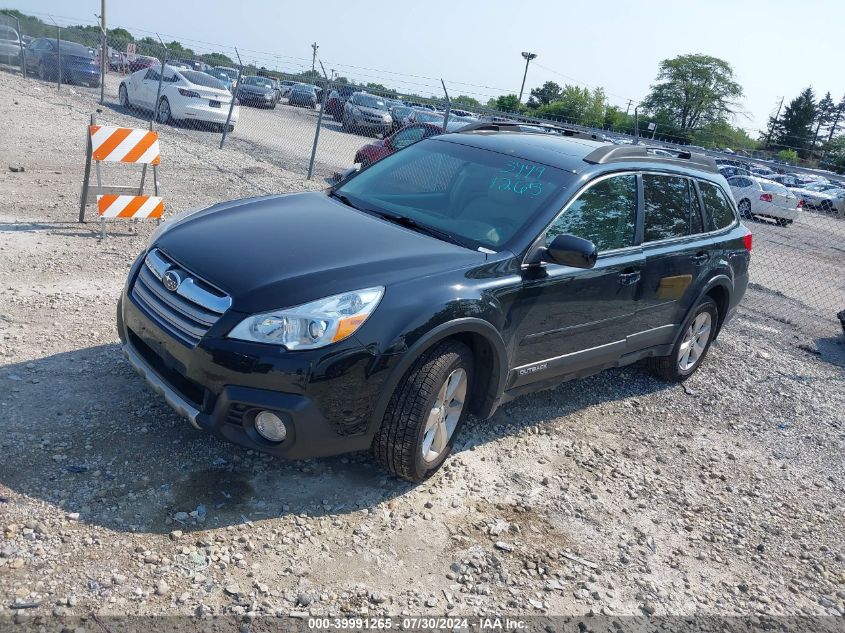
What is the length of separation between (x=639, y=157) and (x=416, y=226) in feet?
5.99

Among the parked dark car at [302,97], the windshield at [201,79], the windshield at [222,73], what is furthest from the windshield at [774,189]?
the parked dark car at [302,97]

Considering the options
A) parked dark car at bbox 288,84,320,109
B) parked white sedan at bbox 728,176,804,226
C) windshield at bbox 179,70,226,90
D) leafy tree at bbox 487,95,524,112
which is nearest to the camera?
windshield at bbox 179,70,226,90

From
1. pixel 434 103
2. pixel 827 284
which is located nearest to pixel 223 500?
pixel 434 103

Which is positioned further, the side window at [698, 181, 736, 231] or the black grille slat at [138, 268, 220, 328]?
the side window at [698, 181, 736, 231]

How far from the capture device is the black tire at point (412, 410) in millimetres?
3477

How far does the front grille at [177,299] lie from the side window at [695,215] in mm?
3682

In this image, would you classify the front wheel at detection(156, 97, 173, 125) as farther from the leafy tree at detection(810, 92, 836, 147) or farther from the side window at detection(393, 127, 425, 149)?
the leafy tree at detection(810, 92, 836, 147)

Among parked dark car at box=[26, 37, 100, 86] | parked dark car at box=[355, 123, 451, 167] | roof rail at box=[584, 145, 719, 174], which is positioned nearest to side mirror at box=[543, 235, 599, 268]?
roof rail at box=[584, 145, 719, 174]

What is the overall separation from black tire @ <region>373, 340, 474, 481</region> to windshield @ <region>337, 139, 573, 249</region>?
2.50ft

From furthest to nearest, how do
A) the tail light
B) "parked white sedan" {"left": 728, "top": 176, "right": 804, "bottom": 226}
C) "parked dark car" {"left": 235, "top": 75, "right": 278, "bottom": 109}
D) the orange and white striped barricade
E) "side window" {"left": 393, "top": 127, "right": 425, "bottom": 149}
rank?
1. "parked dark car" {"left": 235, "top": 75, "right": 278, "bottom": 109}
2. "parked white sedan" {"left": 728, "top": 176, "right": 804, "bottom": 226}
3. "side window" {"left": 393, "top": 127, "right": 425, "bottom": 149}
4. the orange and white striped barricade
5. the tail light

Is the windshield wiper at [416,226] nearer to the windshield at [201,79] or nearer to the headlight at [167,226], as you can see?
the headlight at [167,226]

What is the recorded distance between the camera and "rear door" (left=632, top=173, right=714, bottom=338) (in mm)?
4895

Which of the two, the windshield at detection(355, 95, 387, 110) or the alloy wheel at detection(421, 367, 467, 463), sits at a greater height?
the windshield at detection(355, 95, 387, 110)

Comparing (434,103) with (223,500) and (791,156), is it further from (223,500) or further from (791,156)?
(791,156)
